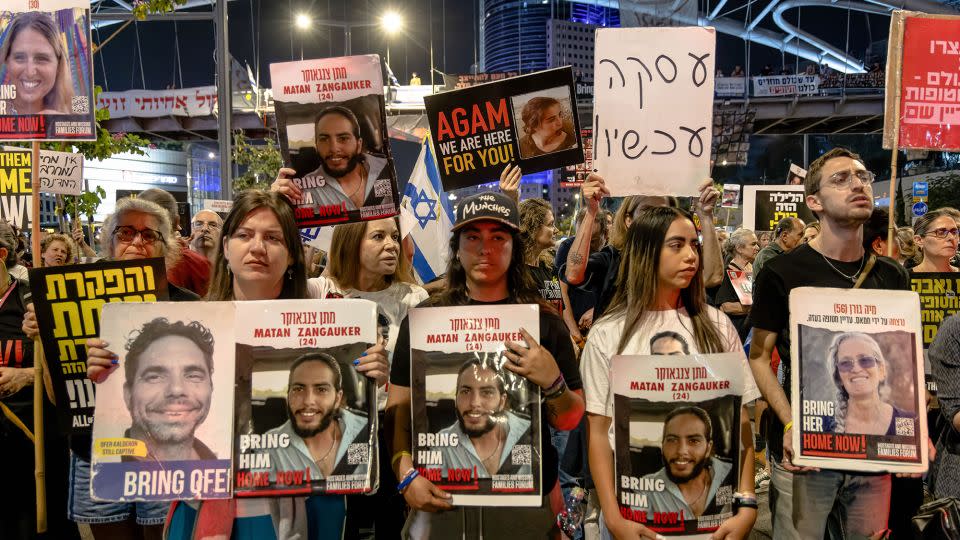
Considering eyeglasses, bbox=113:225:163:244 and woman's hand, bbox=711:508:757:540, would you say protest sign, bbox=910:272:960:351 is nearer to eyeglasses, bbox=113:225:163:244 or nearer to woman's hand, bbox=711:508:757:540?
woman's hand, bbox=711:508:757:540

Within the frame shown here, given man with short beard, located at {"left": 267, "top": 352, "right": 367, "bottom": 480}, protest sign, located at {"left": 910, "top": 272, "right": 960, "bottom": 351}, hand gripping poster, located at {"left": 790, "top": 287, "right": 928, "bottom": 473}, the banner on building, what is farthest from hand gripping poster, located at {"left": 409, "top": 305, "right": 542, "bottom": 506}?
the banner on building

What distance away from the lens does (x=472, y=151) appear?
4406mm

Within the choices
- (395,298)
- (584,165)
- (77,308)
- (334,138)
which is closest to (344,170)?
(334,138)

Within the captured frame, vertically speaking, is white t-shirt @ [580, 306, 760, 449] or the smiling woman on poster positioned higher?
the smiling woman on poster

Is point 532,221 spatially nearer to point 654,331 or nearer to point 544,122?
point 544,122

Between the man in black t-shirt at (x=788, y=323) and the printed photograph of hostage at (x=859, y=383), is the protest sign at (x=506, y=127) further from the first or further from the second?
the printed photograph of hostage at (x=859, y=383)

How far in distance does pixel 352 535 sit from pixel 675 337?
153cm

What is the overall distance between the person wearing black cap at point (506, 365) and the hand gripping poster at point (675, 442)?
0.23m

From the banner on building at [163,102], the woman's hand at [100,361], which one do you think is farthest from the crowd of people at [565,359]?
the banner on building at [163,102]

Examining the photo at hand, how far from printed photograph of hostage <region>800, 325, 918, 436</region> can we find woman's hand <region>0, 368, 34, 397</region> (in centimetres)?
381

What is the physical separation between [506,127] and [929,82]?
226 cm

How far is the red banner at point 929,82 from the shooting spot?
4129mm

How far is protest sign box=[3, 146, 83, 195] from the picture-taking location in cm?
1012

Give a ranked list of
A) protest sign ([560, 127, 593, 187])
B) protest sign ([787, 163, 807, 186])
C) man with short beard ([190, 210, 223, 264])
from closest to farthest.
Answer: protest sign ([560, 127, 593, 187]) → man with short beard ([190, 210, 223, 264]) → protest sign ([787, 163, 807, 186])
